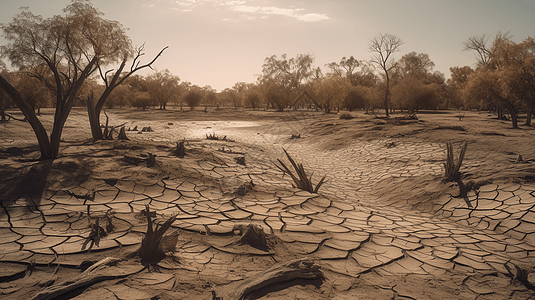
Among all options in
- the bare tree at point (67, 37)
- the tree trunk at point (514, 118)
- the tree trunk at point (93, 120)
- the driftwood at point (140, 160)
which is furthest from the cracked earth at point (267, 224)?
the tree trunk at point (514, 118)

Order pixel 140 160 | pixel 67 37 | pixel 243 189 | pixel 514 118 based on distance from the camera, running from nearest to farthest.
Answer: pixel 243 189 < pixel 140 160 < pixel 67 37 < pixel 514 118

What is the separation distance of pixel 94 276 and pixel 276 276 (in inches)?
54.2

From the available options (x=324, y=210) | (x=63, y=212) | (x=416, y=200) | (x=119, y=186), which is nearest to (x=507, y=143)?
(x=416, y=200)

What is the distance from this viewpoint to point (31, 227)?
3.30 metres

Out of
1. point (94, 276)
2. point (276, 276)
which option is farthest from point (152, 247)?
point (276, 276)

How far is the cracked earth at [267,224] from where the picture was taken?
7.97 ft

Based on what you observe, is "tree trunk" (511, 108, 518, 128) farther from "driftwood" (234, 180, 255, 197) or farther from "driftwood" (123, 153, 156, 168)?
"driftwood" (123, 153, 156, 168)

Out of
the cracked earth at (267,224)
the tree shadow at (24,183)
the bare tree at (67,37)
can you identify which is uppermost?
the bare tree at (67,37)

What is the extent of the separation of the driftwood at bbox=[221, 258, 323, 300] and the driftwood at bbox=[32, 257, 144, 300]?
0.89 metres

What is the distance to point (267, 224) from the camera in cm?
380

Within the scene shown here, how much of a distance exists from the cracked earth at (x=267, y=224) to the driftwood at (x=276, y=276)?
0.05 meters

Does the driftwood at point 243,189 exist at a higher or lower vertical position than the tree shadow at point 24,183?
lower

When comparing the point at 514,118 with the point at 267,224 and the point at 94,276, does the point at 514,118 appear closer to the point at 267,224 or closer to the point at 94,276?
the point at 267,224

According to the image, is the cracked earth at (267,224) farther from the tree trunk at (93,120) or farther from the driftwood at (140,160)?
the tree trunk at (93,120)
